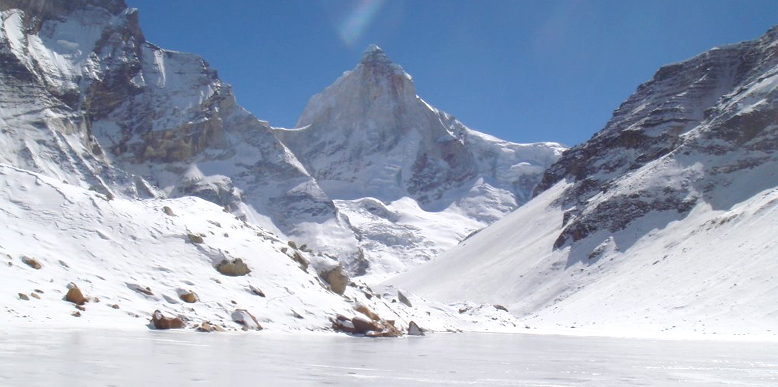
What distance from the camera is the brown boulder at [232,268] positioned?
22703mm

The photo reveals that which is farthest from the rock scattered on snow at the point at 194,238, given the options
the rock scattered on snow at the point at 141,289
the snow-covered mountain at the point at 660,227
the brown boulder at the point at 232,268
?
the snow-covered mountain at the point at 660,227

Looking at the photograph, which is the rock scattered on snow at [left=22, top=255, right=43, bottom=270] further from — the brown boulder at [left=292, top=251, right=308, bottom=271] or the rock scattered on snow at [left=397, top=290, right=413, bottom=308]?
the rock scattered on snow at [left=397, top=290, right=413, bottom=308]

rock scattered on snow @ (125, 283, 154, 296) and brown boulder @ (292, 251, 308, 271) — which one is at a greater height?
brown boulder @ (292, 251, 308, 271)

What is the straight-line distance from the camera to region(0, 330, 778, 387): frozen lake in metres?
8.68

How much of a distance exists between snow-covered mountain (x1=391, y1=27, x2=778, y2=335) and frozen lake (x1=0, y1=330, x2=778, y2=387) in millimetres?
28695

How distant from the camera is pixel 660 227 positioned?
2955 inches

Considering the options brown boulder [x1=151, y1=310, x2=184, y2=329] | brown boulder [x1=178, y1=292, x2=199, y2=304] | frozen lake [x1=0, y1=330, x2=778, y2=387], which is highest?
brown boulder [x1=178, y1=292, x2=199, y2=304]

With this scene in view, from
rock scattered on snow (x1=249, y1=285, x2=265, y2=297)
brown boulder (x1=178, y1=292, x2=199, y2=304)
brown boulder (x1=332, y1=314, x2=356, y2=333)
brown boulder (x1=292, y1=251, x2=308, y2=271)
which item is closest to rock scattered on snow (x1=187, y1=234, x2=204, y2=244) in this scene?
rock scattered on snow (x1=249, y1=285, x2=265, y2=297)

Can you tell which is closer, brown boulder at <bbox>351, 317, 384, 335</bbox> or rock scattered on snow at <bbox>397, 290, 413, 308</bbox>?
brown boulder at <bbox>351, 317, 384, 335</bbox>

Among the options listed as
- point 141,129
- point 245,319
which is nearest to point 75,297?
point 245,319

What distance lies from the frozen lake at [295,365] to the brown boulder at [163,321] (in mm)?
1090

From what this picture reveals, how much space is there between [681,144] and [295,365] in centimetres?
8618

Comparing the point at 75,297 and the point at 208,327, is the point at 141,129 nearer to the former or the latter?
the point at 75,297

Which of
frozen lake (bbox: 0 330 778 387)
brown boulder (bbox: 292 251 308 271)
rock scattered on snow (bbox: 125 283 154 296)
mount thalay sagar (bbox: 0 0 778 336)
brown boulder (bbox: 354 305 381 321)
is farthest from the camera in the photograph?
brown boulder (bbox: 292 251 308 271)
